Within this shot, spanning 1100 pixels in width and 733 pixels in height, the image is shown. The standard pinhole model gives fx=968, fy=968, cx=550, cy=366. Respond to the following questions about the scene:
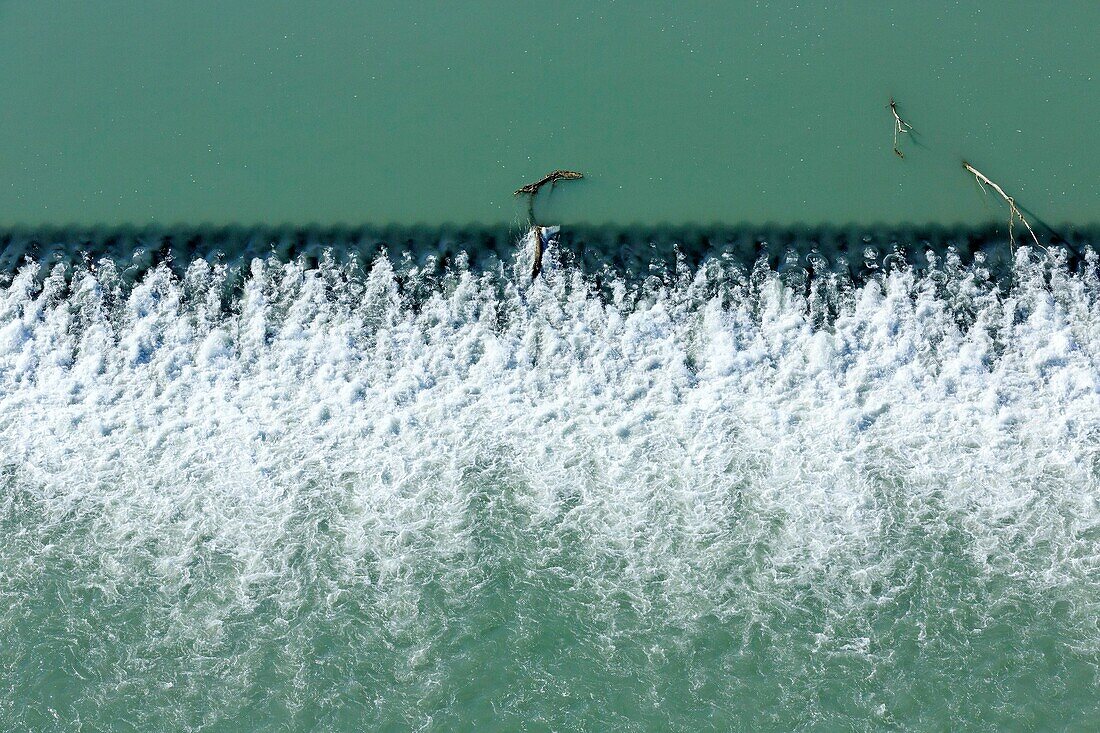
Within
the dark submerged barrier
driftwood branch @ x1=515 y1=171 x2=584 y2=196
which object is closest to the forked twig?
the dark submerged barrier

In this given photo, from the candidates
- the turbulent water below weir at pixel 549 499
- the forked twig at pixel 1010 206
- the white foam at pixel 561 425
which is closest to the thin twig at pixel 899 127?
the forked twig at pixel 1010 206

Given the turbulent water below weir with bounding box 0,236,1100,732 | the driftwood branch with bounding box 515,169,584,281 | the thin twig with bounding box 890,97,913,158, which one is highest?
the thin twig with bounding box 890,97,913,158

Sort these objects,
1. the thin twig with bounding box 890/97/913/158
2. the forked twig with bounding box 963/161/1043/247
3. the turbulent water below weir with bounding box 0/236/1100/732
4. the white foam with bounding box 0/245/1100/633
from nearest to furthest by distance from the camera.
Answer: the turbulent water below weir with bounding box 0/236/1100/732 → the white foam with bounding box 0/245/1100/633 → the forked twig with bounding box 963/161/1043/247 → the thin twig with bounding box 890/97/913/158

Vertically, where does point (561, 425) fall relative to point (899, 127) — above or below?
below

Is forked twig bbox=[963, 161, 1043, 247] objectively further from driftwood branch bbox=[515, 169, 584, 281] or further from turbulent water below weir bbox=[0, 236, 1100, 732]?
driftwood branch bbox=[515, 169, 584, 281]

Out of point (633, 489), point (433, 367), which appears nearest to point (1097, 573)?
point (633, 489)

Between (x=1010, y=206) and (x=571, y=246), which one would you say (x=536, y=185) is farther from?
(x=1010, y=206)

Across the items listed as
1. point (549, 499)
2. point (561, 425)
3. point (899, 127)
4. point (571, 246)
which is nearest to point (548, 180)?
point (571, 246)

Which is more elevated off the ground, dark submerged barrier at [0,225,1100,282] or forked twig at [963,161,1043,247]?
forked twig at [963,161,1043,247]

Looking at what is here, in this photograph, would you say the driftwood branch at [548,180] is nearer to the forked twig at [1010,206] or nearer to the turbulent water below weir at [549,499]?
the turbulent water below weir at [549,499]
